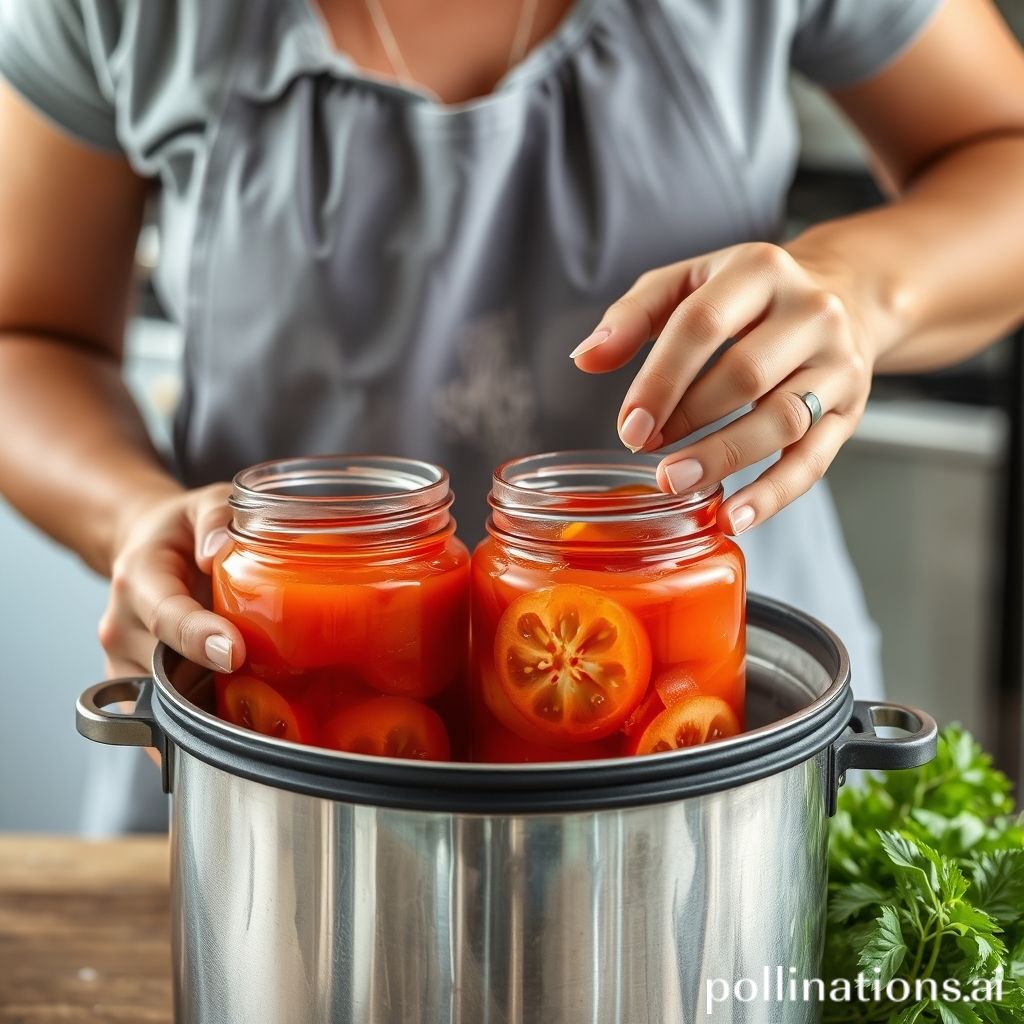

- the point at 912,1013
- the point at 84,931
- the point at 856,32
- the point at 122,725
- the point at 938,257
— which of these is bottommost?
the point at 84,931

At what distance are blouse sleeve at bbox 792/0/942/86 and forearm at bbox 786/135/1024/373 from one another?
0.10 metres

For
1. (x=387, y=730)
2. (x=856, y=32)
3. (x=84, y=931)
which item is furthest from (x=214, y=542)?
(x=856, y=32)

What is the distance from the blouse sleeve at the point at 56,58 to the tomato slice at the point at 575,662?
0.65 meters

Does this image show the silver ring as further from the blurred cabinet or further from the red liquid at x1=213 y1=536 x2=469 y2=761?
the blurred cabinet

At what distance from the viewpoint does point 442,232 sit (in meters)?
0.96

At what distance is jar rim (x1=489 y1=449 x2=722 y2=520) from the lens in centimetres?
57

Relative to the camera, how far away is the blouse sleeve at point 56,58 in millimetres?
963

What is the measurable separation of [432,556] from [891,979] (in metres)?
0.30

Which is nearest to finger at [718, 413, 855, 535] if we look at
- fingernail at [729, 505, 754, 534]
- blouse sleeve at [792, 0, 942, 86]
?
fingernail at [729, 505, 754, 534]

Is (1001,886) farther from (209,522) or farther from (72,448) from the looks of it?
(72,448)

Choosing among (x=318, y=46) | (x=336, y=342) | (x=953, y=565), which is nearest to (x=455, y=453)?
(x=336, y=342)

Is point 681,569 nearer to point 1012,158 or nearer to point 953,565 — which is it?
point 1012,158

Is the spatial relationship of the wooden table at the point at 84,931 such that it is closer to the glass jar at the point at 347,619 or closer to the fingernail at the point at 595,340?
the glass jar at the point at 347,619

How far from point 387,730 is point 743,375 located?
228 millimetres
